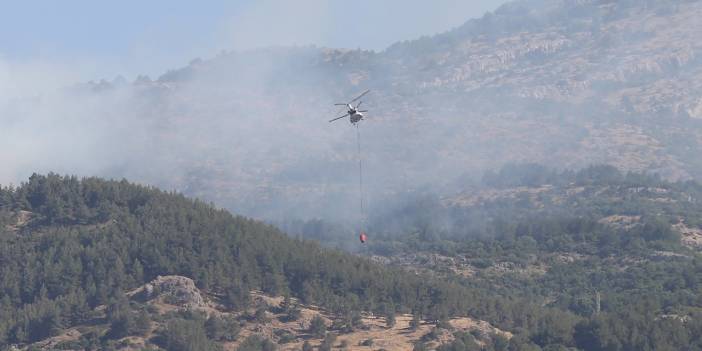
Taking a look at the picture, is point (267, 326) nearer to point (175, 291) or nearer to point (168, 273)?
point (175, 291)

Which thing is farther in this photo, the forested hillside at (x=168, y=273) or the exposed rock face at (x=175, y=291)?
the forested hillside at (x=168, y=273)

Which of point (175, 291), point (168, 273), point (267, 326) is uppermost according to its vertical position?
point (168, 273)

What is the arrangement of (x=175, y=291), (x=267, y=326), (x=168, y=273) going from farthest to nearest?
(x=168, y=273)
(x=175, y=291)
(x=267, y=326)

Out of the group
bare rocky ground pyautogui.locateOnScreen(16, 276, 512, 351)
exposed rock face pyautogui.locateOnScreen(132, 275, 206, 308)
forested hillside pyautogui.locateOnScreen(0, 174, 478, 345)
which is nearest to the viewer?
bare rocky ground pyautogui.locateOnScreen(16, 276, 512, 351)

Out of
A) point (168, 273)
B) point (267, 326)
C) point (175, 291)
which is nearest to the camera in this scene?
point (267, 326)

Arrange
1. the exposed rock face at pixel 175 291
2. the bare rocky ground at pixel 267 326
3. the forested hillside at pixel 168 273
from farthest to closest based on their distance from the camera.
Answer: the forested hillside at pixel 168 273
the exposed rock face at pixel 175 291
the bare rocky ground at pixel 267 326

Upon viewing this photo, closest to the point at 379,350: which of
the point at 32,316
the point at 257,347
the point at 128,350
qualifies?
the point at 257,347

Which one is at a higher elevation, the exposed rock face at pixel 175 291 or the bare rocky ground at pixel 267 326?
the exposed rock face at pixel 175 291

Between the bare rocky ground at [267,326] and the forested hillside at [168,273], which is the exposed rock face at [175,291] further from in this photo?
the forested hillside at [168,273]

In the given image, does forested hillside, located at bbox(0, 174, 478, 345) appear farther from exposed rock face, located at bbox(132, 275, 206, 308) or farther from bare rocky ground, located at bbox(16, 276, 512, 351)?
exposed rock face, located at bbox(132, 275, 206, 308)

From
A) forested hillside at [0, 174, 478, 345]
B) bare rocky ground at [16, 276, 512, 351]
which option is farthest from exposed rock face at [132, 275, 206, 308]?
forested hillside at [0, 174, 478, 345]

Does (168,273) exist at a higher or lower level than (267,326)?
higher

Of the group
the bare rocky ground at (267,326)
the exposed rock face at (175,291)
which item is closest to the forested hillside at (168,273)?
the bare rocky ground at (267,326)

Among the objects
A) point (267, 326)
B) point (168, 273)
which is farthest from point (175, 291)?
point (267, 326)
